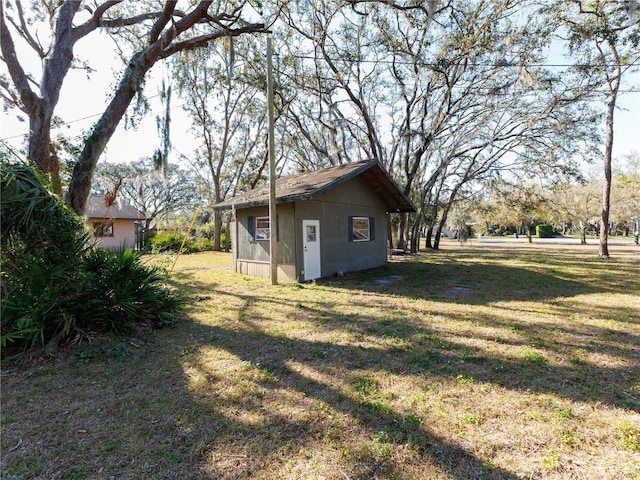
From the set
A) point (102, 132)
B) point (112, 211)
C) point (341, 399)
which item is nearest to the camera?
point (341, 399)

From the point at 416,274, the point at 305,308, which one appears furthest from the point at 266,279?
the point at 416,274

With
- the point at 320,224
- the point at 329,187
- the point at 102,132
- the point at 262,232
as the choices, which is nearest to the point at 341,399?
the point at 329,187

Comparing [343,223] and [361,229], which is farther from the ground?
[343,223]

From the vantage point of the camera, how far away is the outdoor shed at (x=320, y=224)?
876 cm

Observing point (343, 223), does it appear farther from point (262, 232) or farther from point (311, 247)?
point (262, 232)

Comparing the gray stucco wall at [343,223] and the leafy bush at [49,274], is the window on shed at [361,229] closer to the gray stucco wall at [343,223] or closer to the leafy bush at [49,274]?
the gray stucco wall at [343,223]

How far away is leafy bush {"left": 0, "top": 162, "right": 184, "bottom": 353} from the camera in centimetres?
370

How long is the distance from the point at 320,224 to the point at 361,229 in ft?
8.06

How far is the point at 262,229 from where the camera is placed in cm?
961

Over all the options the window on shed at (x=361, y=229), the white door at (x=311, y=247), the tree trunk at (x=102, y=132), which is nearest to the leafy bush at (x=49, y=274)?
the tree trunk at (x=102, y=132)

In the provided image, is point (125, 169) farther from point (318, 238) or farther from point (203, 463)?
point (203, 463)

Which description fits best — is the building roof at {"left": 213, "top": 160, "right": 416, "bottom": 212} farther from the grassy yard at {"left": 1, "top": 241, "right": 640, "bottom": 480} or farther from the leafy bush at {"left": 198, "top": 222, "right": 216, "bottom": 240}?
the leafy bush at {"left": 198, "top": 222, "right": 216, "bottom": 240}

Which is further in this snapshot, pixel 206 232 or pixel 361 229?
pixel 206 232

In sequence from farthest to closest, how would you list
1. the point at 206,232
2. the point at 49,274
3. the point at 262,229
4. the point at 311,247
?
the point at 206,232 → the point at 262,229 → the point at 311,247 → the point at 49,274
